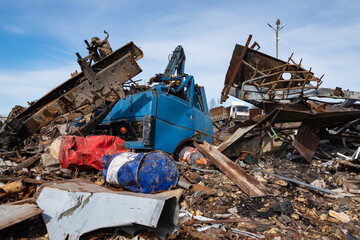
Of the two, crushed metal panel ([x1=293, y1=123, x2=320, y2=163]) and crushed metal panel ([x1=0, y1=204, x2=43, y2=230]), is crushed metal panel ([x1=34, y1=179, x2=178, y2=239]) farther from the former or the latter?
crushed metal panel ([x1=293, y1=123, x2=320, y2=163])

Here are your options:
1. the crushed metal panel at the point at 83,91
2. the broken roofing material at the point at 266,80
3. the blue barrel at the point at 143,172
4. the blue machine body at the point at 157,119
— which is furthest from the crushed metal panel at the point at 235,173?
the crushed metal panel at the point at 83,91

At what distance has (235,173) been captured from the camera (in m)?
4.12

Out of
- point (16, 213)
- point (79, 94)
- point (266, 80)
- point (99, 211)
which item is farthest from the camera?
point (266, 80)

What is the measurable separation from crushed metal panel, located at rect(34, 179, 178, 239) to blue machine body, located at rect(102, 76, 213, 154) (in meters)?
2.01

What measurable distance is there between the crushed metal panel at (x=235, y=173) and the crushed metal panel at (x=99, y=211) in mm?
1734

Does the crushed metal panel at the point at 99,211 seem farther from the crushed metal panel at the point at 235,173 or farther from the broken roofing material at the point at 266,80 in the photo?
the broken roofing material at the point at 266,80

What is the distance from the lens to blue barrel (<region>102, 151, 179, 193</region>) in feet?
10.6

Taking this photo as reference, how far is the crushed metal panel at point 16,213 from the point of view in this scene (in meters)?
2.17

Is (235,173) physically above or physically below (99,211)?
below

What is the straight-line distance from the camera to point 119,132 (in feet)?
16.1

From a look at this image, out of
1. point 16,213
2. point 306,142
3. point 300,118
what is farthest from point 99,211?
point 306,142

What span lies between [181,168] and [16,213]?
2755mm

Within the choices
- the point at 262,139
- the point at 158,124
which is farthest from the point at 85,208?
the point at 262,139

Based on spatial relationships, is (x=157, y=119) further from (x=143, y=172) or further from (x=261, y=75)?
(x=261, y=75)
